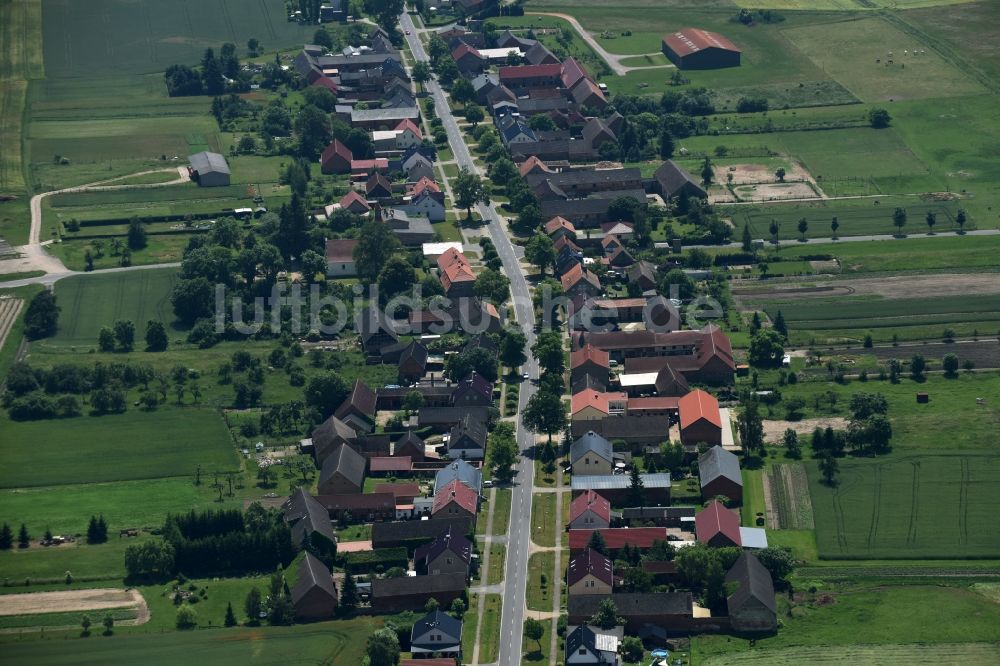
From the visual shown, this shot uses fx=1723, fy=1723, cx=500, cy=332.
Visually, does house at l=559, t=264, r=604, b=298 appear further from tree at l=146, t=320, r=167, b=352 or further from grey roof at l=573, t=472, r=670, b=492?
tree at l=146, t=320, r=167, b=352

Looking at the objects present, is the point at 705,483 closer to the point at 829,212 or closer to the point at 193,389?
the point at 193,389

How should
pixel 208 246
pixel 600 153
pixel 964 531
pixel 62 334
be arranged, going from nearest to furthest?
1. pixel 964 531
2. pixel 62 334
3. pixel 208 246
4. pixel 600 153

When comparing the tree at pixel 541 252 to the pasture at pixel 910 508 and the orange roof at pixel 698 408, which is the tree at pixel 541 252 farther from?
the pasture at pixel 910 508

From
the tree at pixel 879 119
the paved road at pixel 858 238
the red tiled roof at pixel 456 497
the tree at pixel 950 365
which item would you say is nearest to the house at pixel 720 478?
the red tiled roof at pixel 456 497

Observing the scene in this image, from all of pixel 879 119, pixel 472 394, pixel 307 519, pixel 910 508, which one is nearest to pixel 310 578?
pixel 307 519

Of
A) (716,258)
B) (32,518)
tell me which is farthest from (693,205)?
(32,518)
